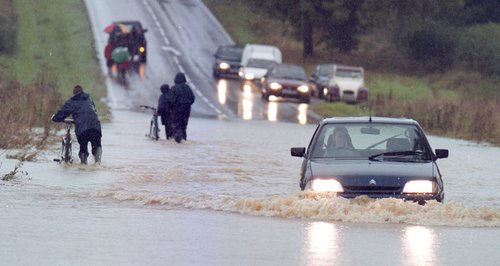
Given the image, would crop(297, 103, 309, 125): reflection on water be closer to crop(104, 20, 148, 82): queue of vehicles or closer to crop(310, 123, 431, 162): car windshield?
crop(104, 20, 148, 82): queue of vehicles

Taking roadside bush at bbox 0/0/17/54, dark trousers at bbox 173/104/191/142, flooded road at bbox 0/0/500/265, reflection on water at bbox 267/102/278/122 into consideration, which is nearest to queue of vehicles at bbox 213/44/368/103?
reflection on water at bbox 267/102/278/122

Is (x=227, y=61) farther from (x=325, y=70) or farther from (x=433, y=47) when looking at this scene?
(x=433, y=47)

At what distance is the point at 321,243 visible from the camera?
14297 mm

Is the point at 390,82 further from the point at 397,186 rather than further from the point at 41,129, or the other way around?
the point at 397,186

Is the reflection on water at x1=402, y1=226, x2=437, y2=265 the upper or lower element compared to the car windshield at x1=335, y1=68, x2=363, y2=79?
upper

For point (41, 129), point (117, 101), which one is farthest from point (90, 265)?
point (117, 101)

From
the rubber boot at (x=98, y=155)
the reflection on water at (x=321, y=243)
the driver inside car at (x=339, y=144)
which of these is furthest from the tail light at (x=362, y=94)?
the reflection on water at (x=321, y=243)

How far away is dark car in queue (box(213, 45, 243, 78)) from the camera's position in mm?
63469

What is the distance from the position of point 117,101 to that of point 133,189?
3022cm

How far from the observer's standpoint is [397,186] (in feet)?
52.4

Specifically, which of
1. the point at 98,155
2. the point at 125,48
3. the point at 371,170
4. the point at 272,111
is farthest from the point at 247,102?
the point at 371,170

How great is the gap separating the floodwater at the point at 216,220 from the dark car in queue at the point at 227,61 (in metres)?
37.2

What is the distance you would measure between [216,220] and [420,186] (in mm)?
2437

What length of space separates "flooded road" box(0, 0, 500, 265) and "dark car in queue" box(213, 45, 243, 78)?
30.9 meters
